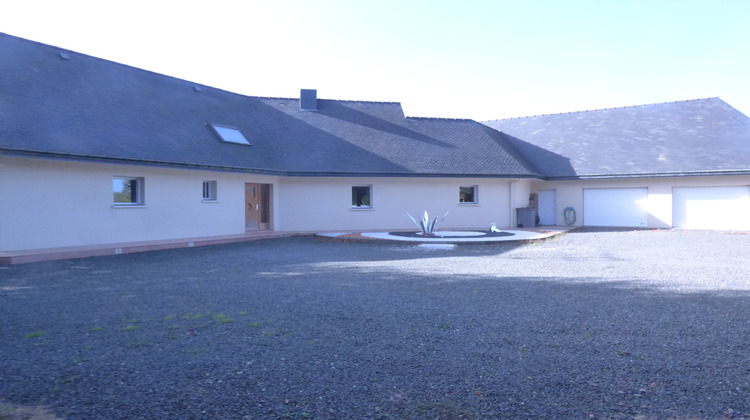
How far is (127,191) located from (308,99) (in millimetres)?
10892

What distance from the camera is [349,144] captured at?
71.6ft

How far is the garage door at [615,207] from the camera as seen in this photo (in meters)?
22.6

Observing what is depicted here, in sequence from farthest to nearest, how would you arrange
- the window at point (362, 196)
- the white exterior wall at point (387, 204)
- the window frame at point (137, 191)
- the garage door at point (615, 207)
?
the garage door at point (615, 207), the window at point (362, 196), the white exterior wall at point (387, 204), the window frame at point (137, 191)

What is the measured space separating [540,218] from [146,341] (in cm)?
2287

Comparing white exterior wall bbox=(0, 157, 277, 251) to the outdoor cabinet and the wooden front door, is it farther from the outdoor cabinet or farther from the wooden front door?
the outdoor cabinet

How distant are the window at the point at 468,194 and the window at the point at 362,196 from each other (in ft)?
13.5

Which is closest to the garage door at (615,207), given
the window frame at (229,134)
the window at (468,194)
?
the window at (468,194)

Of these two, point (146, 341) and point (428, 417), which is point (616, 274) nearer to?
point (428, 417)

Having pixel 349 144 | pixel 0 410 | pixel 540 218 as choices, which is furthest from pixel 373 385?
pixel 540 218

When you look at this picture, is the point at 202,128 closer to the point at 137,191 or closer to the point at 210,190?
the point at 210,190

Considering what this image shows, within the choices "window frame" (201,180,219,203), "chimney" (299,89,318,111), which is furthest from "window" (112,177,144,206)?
"chimney" (299,89,318,111)

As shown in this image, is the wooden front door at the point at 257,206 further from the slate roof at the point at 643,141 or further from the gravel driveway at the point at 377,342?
the slate roof at the point at 643,141

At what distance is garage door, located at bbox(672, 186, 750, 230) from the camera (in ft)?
67.2

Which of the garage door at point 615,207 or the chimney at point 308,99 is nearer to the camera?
the garage door at point 615,207
